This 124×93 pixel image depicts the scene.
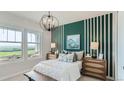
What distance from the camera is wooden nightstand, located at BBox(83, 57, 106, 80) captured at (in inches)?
130

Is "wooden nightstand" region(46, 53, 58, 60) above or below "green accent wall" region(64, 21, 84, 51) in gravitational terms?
below

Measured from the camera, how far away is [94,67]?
351cm

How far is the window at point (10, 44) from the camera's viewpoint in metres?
3.69

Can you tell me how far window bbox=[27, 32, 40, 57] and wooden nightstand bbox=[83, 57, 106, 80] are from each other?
8.55ft

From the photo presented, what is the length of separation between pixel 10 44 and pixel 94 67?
11.0 feet

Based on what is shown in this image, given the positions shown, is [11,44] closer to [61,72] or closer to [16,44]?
[16,44]

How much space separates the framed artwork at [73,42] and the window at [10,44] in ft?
7.33

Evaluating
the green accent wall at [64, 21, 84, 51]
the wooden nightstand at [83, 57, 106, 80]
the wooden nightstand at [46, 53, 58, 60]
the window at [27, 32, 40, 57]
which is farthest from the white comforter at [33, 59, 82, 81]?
the wooden nightstand at [46, 53, 58, 60]

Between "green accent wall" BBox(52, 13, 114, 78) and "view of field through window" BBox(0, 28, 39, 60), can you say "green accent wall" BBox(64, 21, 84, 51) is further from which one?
"view of field through window" BBox(0, 28, 39, 60)

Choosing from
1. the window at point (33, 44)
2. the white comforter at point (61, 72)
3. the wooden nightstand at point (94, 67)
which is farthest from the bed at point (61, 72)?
the window at point (33, 44)

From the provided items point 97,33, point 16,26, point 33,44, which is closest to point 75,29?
point 97,33

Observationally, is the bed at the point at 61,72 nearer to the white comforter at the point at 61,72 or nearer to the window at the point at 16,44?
the white comforter at the point at 61,72
